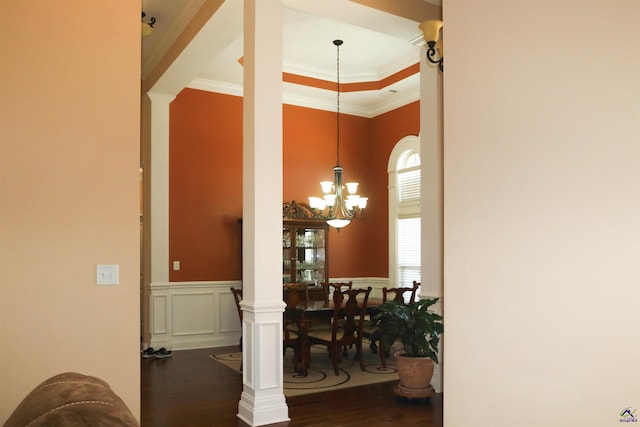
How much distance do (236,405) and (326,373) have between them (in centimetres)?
137

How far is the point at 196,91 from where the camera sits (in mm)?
7219

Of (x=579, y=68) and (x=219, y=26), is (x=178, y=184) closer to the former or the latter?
(x=219, y=26)

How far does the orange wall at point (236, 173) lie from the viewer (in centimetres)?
707

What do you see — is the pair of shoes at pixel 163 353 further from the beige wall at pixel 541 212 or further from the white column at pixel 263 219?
the beige wall at pixel 541 212

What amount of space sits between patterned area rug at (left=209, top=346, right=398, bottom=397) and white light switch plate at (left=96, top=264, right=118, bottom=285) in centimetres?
233

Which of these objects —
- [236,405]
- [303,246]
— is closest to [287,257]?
[303,246]

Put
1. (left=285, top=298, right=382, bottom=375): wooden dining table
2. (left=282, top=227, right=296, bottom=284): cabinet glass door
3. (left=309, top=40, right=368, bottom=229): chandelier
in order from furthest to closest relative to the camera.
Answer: (left=282, top=227, right=296, bottom=284): cabinet glass door, (left=309, top=40, right=368, bottom=229): chandelier, (left=285, top=298, right=382, bottom=375): wooden dining table

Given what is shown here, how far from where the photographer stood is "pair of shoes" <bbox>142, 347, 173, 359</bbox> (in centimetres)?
630

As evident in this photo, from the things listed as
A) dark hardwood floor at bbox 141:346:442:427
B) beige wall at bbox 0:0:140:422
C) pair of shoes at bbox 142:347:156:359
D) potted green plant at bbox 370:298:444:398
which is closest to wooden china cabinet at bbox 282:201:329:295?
pair of shoes at bbox 142:347:156:359

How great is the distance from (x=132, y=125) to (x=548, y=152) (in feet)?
8.09

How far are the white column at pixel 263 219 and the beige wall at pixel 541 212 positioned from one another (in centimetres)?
294

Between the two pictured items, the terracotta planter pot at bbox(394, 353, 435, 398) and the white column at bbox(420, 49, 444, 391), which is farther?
the white column at bbox(420, 49, 444, 391)

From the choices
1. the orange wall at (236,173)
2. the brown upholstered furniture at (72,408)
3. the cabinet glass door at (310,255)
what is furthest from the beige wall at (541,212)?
the cabinet glass door at (310,255)

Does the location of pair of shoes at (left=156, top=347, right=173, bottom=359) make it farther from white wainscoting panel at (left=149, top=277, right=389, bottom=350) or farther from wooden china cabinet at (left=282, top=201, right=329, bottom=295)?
wooden china cabinet at (left=282, top=201, right=329, bottom=295)
